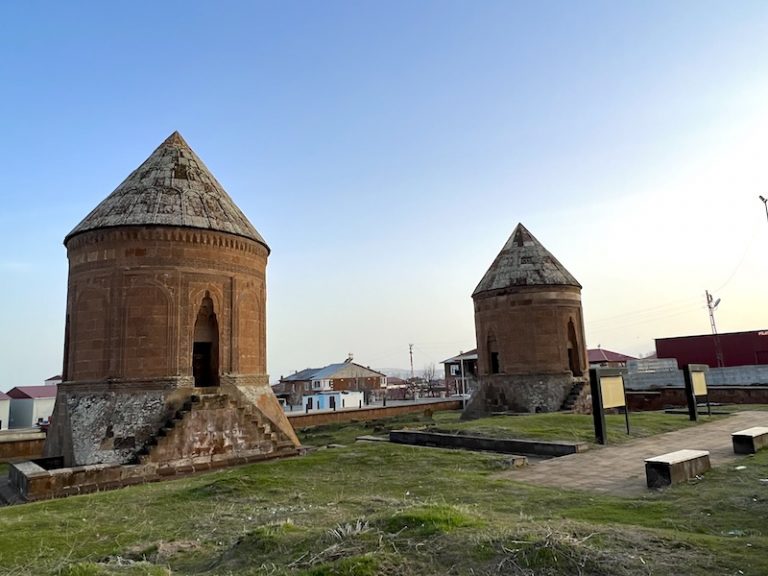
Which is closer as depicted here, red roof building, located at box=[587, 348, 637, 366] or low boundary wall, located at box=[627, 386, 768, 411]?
low boundary wall, located at box=[627, 386, 768, 411]

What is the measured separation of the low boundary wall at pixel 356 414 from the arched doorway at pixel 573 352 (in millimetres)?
11060

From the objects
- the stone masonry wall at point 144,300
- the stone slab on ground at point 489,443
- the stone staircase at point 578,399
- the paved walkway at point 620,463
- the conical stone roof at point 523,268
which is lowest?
the paved walkway at point 620,463

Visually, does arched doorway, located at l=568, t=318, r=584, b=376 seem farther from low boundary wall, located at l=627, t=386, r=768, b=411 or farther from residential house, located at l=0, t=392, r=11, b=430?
residential house, located at l=0, t=392, r=11, b=430

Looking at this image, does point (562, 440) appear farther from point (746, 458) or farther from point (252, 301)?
point (252, 301)

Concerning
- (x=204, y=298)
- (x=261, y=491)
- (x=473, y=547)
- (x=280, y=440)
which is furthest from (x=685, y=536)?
(x=204, y=298)

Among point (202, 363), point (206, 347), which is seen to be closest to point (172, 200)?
point (206, 347)

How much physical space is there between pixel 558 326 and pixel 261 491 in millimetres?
20890

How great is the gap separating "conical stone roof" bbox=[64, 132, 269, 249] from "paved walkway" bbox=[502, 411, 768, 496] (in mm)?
12815

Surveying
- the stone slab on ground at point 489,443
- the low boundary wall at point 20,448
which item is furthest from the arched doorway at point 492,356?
the low boundary wall at point 20,448

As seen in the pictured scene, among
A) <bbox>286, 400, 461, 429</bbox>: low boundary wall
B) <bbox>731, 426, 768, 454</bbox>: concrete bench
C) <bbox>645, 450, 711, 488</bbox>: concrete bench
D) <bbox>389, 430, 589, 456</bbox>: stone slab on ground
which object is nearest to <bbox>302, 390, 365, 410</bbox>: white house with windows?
<bbox>286, 400, 461, 429</bbox>: low boundary wall

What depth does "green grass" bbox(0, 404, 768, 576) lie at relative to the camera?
15.4 feet

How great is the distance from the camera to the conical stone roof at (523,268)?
27.8 m

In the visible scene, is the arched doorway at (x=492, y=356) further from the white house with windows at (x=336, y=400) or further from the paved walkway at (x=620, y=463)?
the white house with windows at (x=336, y=400)

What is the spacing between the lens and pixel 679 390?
28734 millimetres
